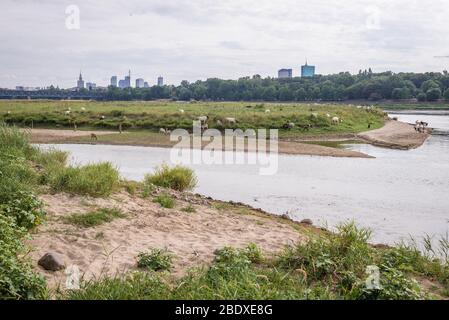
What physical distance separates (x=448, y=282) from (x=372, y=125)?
136 ft

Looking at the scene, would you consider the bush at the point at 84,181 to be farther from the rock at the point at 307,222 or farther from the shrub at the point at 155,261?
the rock at the point at 307,222

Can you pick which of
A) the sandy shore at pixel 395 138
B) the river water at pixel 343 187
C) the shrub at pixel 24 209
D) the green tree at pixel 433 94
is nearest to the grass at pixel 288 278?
the shrub at pixel 24 209

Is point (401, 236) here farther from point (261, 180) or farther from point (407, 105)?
point (407, 105)

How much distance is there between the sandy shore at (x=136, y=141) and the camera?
28734 mm

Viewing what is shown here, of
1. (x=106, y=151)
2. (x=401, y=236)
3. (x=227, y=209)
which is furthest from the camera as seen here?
(x=106, y=151)

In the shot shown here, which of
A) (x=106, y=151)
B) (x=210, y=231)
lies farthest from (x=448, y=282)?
(x=106, y=151)

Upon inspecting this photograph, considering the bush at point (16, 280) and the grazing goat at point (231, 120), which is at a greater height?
the grazing goat at point (231, 120)

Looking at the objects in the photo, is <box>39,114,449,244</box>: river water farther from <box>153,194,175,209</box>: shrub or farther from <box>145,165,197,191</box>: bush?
<box>153,194,175,209</box>: shrub

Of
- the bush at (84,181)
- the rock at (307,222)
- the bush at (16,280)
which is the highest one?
the bush at (84,181)

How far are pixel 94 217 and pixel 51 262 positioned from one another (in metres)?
2.52

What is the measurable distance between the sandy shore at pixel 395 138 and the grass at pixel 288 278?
27.1m

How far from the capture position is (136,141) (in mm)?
33031
